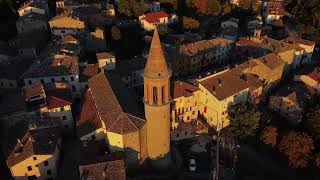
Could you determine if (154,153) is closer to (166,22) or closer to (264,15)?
(166,22)

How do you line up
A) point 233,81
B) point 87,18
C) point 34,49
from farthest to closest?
point 87,18 → point 34,49 → point 233,81

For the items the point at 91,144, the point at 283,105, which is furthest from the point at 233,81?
the point at 91,144

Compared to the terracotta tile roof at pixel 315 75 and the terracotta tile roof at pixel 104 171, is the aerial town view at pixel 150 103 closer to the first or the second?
the terracotta tile roof at pixel 104 171

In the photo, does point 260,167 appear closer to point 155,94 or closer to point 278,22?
point 155,94

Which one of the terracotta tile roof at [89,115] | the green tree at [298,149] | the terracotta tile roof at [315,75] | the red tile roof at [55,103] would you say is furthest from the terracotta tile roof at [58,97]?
the terracotta tile roof at [315,75]

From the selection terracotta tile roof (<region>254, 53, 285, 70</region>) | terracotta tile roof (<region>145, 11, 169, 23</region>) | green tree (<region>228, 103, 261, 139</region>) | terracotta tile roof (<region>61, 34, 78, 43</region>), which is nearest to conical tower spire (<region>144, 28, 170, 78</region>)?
green tree (<region>228, 103, 261, 139</region>)

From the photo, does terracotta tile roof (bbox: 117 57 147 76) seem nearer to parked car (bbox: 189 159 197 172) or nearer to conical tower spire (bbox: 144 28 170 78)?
parked car (bbox: 189 159 197 172)

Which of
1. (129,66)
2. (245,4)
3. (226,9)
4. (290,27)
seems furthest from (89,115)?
(245,4)
